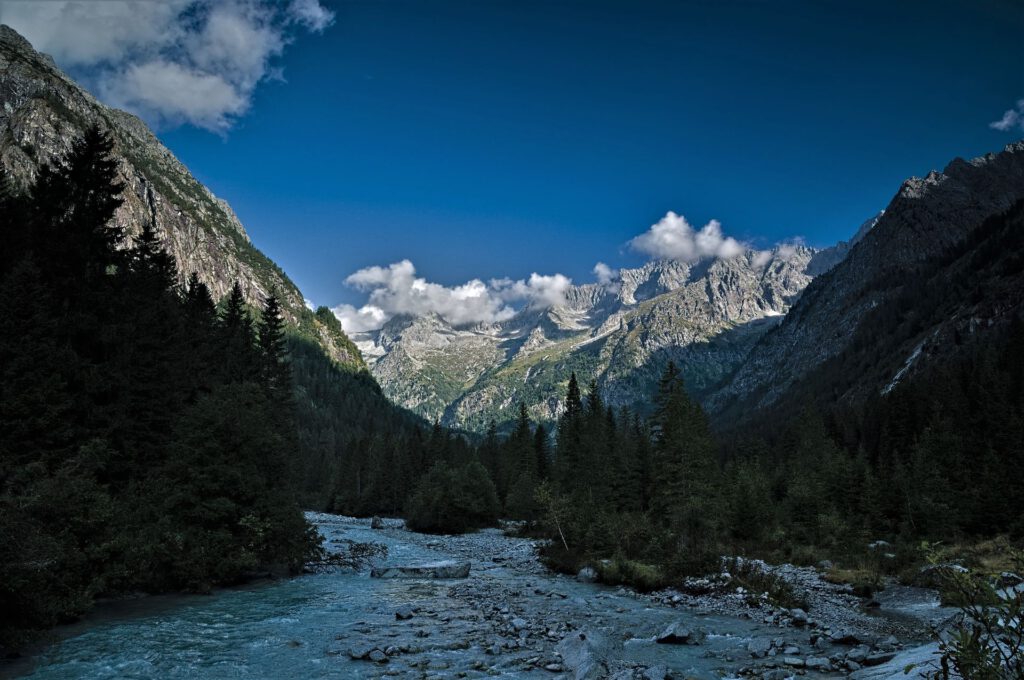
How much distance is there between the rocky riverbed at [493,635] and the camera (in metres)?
17.0

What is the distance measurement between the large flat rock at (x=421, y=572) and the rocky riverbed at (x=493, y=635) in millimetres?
3866

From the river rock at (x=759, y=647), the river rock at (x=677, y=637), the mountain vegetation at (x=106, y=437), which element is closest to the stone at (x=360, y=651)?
the mountain vegetation at (x=106, y=437)

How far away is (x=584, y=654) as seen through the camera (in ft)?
57.8

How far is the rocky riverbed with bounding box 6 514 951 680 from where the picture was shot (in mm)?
17016

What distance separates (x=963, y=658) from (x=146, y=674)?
20.1 m

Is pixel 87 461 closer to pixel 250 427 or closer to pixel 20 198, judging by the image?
pixel 250 427

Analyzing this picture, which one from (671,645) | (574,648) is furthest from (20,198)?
(671,645)

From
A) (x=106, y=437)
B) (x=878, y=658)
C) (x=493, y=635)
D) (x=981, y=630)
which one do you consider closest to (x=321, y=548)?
(x=106, y=437)

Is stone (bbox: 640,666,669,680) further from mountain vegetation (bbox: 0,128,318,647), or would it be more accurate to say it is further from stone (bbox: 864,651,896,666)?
mountain vegetation (bbox: 0,128,318,647)

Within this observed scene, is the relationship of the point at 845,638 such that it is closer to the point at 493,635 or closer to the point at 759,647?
the point at 759,647

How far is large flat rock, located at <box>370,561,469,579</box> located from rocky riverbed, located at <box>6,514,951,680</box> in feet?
12.7

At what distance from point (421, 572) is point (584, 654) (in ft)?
81.4

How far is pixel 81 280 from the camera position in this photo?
34.7 metres

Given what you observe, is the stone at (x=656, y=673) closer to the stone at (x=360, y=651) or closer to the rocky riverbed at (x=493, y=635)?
the rocky riverbed at (x=493, y=635)
